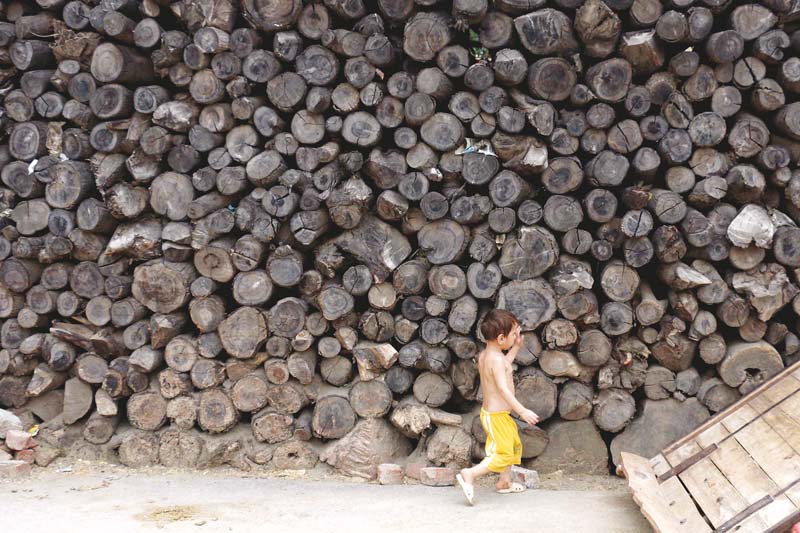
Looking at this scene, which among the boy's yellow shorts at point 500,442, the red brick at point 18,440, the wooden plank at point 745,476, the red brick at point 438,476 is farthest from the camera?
the red brick at point 18,440

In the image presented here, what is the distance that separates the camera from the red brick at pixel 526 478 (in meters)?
4.87

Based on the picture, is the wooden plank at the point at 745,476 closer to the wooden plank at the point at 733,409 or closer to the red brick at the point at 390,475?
the wooden plank at the point at 733,409

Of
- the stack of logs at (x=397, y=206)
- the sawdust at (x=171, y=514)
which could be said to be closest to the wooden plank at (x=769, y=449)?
the stack of logs at (x=397, y=206)

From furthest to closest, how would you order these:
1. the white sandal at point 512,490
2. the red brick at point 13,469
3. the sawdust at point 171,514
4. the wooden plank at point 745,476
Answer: the red brick at point 13,469 < the white sandal at point 512,490 < the sawdust at point 171,514 < the wooden plank at point 745,476

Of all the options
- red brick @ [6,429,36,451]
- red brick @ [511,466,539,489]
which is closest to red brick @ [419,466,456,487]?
red brick @ [511,466,539,489]

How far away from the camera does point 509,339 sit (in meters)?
4.66

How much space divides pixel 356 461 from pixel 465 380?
949 millimetres

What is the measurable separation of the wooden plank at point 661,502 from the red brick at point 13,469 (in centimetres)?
404

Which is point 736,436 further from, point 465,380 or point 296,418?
point 296,418

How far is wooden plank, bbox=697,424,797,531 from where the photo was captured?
137 inches

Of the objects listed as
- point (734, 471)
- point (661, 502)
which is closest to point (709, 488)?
point (734, 471)

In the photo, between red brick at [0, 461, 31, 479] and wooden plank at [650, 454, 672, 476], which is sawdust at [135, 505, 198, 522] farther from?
wooden plank at [650, 454, 672, 476]

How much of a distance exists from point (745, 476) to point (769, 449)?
24 centimetres

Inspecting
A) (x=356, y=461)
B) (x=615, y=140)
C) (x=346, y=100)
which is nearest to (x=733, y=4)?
(x=615, y=140)
